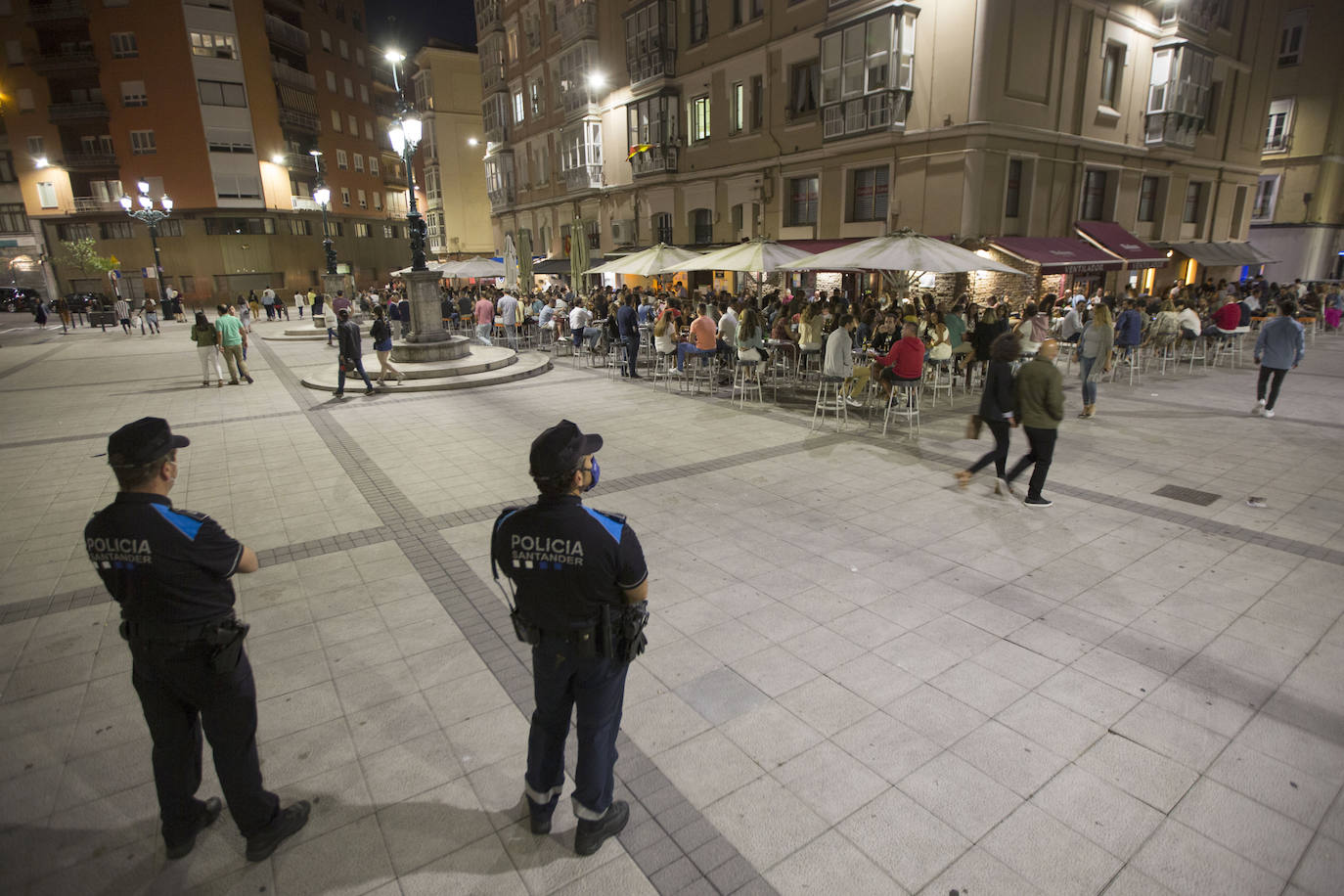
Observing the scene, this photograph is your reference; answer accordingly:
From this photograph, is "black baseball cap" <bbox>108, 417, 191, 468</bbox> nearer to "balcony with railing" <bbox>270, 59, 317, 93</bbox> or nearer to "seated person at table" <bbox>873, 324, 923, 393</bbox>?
"seated person at table" <bbox>873, 324, 923, 393</bbox>

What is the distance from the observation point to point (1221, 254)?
25.4 m

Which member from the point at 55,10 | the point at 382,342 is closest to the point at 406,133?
the point at 382,342

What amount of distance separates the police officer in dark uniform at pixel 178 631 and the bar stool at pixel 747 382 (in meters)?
9.79

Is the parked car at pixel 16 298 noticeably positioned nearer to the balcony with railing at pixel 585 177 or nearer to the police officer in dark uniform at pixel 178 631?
the balcony with railing at pixel 585 177

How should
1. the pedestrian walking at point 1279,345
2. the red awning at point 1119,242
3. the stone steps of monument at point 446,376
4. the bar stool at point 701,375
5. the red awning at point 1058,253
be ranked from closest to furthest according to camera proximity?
the pedestrian walking at point 1279,345
the bar stool at point 701,375
the stone steps of monument at point 446,376
the red awning at point 1058,253
the red awning at point 1119,242

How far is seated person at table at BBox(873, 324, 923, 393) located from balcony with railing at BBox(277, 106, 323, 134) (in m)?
49.5

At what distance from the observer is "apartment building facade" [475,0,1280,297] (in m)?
17.9

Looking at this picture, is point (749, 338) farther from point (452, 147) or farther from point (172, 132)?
point (452, 147)

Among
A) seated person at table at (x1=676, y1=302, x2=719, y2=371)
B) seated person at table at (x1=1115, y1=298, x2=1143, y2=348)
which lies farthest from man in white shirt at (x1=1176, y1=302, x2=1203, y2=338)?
seated person at table at (x1=676, y1=302, x2=719, y2=371)

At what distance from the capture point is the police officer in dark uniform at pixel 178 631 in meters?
2.66

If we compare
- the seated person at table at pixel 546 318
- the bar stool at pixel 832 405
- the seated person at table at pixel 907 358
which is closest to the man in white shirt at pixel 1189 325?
the bar stool at pixel 832 405

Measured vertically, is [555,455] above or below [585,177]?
below

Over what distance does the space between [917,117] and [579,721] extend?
1993cm

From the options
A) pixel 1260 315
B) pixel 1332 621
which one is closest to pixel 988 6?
pixel 1260 315
